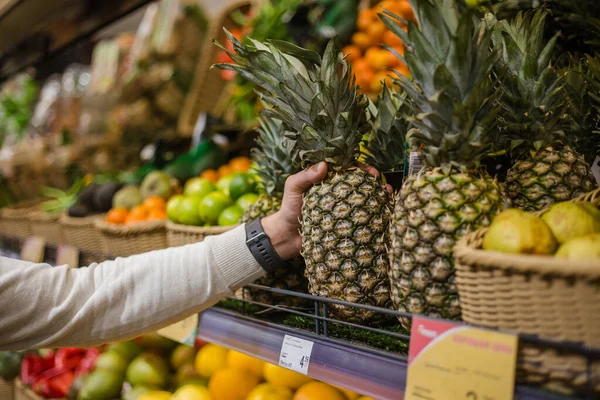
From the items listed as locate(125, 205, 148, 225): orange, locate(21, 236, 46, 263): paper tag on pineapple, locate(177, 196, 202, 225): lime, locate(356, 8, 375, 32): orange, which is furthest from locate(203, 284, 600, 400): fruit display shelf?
locate(356, 8, 375, 32): orange

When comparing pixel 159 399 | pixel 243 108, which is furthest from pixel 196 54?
pixel 159 399

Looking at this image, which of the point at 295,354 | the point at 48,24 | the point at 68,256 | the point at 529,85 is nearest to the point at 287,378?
the point at 295,354

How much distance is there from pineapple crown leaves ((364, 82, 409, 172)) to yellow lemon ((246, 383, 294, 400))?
2.16ft

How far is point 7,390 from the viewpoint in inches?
89.7

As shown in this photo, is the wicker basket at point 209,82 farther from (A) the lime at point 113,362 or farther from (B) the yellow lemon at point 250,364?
(B) the yellow lemon at point 250,364

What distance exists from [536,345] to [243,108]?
2.22 metres

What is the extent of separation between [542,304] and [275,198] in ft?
2.65

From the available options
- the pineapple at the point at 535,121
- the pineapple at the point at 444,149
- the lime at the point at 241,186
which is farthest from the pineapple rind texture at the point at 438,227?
the lime at the point at 241,186

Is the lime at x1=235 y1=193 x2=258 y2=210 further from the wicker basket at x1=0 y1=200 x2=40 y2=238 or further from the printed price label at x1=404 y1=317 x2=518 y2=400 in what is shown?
the wicker basket at x1=0 y1=200 x2=40 y2=238

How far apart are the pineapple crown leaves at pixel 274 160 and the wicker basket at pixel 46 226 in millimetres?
1580

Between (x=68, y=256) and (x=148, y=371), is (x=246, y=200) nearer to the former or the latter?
(x=148, y=371)

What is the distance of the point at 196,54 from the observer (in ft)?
11.9

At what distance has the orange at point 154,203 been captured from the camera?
2.12m

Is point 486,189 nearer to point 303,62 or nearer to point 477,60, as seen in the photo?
Result: point 477,60
